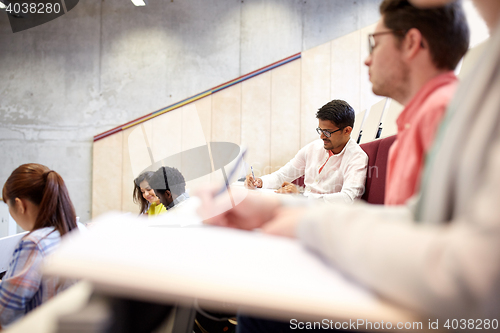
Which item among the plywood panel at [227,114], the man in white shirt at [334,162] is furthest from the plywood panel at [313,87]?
the man in white shirt at [334,162]

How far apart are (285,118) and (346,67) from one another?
98cm

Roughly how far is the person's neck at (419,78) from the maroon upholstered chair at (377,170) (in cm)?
65

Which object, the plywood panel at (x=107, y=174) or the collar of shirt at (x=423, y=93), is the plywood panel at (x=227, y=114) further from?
the collar of shirt at (x=423, y=93)

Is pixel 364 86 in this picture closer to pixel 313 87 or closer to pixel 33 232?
pixel 313 87

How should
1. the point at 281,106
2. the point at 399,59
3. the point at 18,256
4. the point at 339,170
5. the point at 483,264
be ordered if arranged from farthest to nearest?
1. the point at 281,106
2. the point at 339,170
3. the point at 18,256
4. the point at 399,59
5. the point at 483,264

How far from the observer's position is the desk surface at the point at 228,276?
0.73 ft

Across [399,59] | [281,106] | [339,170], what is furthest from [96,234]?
[281,106]

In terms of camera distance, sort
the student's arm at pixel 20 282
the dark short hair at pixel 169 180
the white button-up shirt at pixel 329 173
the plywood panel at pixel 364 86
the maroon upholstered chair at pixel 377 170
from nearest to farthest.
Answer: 1. the student's arm at pixel 20 282
2. the dark short hair at pixel 169 180
3. the maroon upholstered chair at pixel 377 170
4. the white button-up shirt at pixel 329 173
5. the plywood panel at pixel 364 86

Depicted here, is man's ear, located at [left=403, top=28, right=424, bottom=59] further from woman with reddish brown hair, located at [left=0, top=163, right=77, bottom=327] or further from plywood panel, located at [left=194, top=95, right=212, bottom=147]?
plywood panel, located at [left=194, top=95, right=212, bottom=147]

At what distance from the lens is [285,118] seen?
3695 mm

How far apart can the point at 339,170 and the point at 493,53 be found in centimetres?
141

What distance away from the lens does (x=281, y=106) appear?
3695mm

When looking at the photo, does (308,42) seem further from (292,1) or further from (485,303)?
(485,303)

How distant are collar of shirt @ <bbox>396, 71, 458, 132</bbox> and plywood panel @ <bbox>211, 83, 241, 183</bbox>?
3.14 meters
